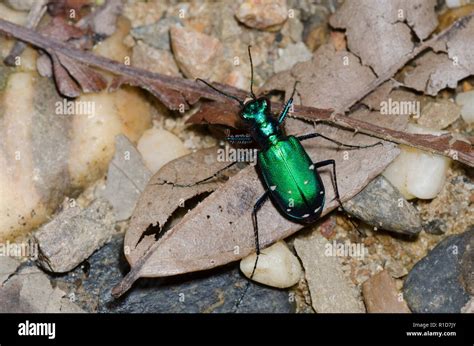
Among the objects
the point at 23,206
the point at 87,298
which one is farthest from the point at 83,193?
the point at 87,298

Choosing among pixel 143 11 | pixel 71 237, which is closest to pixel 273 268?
pixel 71 237

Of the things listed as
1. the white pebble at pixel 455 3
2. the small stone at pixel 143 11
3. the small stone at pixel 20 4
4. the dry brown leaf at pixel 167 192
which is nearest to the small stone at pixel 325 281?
the dry brown leaf at pixel 167 192

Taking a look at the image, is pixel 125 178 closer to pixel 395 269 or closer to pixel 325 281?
pixel 325 281

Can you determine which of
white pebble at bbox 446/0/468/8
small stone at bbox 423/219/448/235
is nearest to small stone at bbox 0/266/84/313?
small stone at bbox 423/219/448/235

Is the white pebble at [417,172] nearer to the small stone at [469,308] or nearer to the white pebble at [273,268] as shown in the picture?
the small stone at [469,308]
